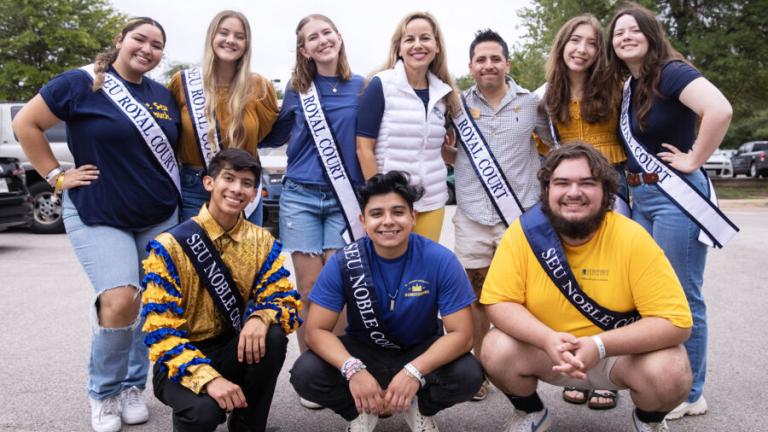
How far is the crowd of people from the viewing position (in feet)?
9.16

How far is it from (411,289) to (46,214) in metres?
8.92

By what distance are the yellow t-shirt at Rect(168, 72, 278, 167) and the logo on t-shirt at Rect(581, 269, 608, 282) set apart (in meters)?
1.81

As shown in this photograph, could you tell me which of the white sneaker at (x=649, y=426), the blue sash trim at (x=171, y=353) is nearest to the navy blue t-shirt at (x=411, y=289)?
the blue sash trim at (x=171, y=353)

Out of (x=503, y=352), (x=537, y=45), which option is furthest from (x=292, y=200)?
(x=537, y=45)

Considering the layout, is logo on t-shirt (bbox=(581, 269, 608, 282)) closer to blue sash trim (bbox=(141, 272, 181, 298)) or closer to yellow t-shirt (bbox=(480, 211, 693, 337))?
yellow t-shirt (bbox=(480, 211, 693, 337))

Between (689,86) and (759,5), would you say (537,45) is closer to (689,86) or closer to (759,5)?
(759,5)

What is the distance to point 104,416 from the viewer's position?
3143 millimetres

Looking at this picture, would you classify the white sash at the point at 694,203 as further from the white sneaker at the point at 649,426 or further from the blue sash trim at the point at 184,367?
the blue sash trim at the point at 184,367

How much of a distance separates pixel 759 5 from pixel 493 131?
652 inches

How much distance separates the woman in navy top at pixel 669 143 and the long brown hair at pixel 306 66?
1406 mm

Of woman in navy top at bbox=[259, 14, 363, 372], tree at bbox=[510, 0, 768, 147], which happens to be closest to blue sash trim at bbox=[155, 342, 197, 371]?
woman in navy top at bbox=[259, 14, 363, 372]

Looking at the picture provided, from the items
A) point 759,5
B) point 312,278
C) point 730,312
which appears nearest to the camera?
point 312,278

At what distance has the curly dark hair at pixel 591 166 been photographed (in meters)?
2.85

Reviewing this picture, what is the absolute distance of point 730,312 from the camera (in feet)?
17.8
